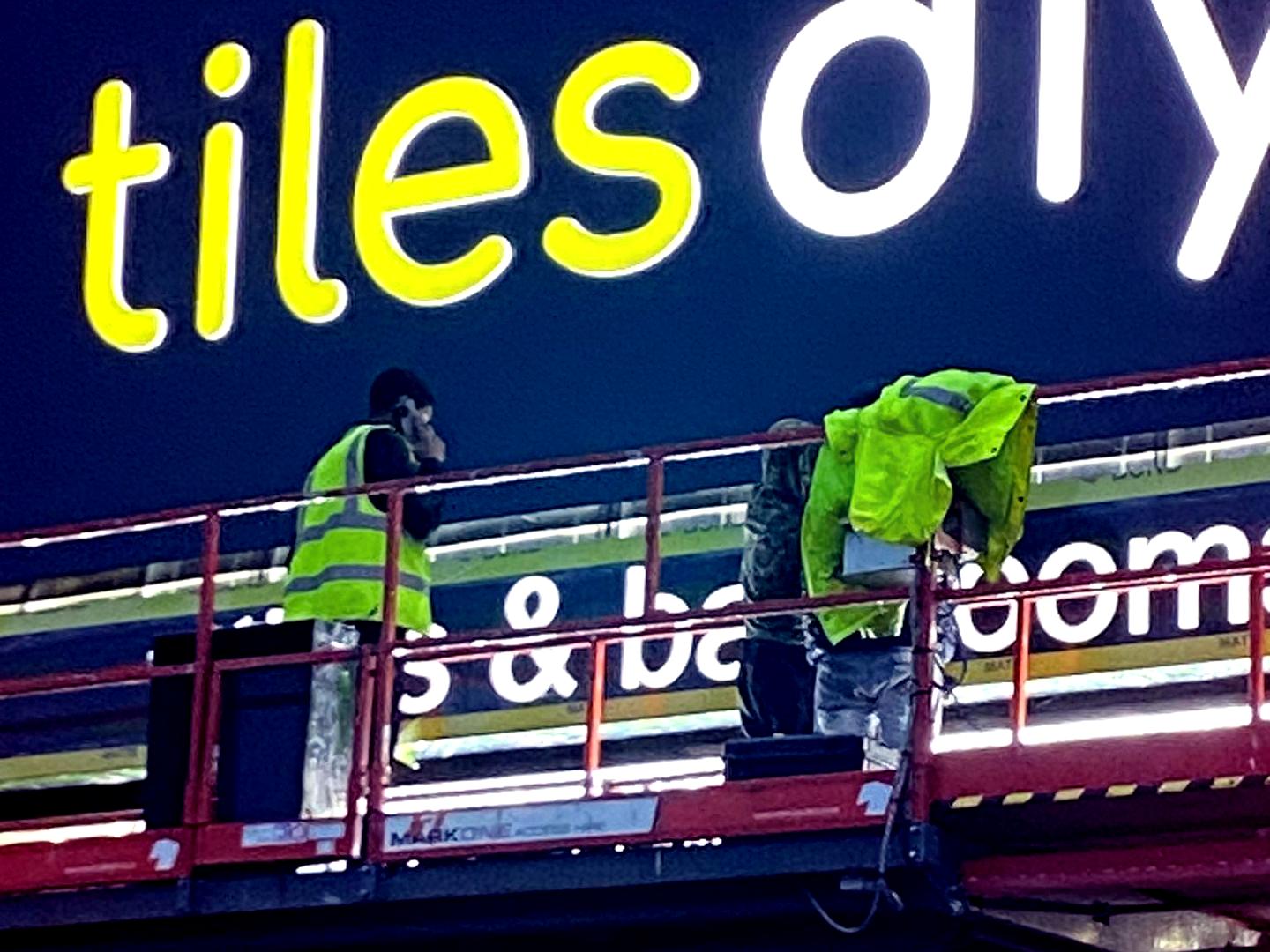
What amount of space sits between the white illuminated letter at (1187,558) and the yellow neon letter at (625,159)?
3650 mm

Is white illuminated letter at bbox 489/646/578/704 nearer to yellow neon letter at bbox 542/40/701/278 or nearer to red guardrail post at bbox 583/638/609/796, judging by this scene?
yellow neon letter at bbox 542/40/701/278

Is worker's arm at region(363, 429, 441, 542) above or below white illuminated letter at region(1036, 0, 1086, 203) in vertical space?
below

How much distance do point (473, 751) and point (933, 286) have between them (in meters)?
3.69

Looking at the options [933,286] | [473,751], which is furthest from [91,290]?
[933,286]

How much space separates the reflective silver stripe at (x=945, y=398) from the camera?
13.3 meters

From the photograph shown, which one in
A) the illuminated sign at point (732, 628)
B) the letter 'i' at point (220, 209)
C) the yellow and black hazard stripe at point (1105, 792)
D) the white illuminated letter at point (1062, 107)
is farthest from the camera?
the letter 'i' at point (220, 209)

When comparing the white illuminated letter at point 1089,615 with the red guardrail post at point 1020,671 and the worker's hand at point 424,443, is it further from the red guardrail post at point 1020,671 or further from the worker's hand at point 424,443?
the red guardrail post at point 1020,671

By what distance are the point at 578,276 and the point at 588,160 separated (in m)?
0.69

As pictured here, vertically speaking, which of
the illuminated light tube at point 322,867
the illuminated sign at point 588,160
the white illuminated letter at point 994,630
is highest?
the illuminated sign at point 588,160

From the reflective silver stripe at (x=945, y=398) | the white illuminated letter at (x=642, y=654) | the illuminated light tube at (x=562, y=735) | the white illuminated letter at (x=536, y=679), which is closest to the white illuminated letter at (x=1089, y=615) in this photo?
the illuminated light tube at (x=562, y=735)

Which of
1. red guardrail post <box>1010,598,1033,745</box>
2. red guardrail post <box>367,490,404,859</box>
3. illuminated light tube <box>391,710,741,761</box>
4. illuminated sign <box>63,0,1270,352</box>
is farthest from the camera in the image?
illuminated light tube <box>391,710,741,761</box>

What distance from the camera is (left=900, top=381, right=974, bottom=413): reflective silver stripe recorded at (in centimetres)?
1331

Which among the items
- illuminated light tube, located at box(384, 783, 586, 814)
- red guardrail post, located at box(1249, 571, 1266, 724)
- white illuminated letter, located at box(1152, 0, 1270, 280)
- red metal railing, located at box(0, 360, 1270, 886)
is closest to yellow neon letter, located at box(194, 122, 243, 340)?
illuminated light tube, located at box(384, 783, 586, 814)

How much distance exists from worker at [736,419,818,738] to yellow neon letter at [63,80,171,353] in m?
7.83
